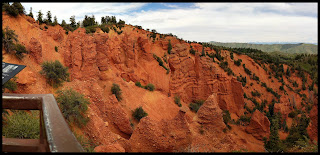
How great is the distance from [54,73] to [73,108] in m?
4.56

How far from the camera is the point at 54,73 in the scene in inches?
423

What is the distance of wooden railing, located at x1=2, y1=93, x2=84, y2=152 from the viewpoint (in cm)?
215

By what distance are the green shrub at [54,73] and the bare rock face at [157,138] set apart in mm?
5599

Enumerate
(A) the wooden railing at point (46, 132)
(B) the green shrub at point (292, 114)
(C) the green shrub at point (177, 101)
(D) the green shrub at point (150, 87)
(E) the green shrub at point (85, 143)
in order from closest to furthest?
(A) the wooden railing at point (46, 132) < (E) the green shrub at point (85, 143) < (D) the green shrub at point (150, 87) < (C) the green shrub at point (177, 101) < (B) the green shrub at point (292, 114)

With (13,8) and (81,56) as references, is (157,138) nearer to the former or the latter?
(81,56)

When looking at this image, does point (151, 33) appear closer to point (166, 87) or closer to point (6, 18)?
point (166, 87)

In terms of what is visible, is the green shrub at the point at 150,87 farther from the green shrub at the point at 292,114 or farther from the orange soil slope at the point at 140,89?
the green shrub at the point at 292,114

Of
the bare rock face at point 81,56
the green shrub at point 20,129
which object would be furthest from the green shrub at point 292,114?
the green shrub at point 20,129

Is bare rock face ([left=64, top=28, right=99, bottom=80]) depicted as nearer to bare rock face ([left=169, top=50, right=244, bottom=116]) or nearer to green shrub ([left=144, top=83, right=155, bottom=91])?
green shrub ([left=144, top=83, right=155, bottom=91])

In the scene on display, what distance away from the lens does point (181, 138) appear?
9.33m

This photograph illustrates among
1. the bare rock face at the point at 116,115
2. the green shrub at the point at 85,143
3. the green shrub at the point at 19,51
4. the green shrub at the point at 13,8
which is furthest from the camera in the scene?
the green shrub at the point at 13,8

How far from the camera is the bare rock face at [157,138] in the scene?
29.5 feet

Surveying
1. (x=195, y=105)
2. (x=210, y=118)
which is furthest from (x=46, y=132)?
(x=195, y=105)

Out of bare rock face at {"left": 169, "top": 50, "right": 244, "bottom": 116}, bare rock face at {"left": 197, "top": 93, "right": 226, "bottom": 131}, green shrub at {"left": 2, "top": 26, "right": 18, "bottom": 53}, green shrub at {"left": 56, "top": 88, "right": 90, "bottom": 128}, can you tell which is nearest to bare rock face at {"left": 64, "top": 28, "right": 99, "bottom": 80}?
green shrub at {"left": 2, "top": 26, "right": 18, "bottom": 53}
